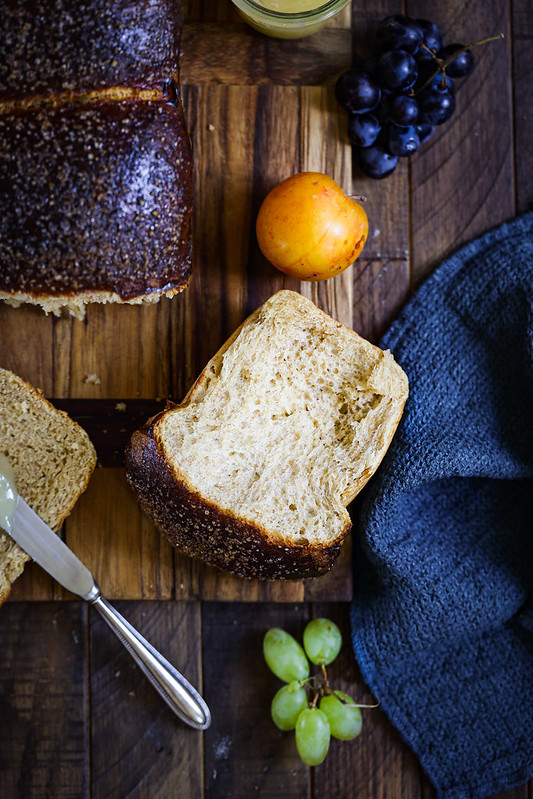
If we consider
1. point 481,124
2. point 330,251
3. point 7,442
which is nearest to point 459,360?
point 330,251

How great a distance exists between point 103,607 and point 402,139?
4.06ft

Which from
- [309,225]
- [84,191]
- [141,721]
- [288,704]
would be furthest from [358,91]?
[141,721]

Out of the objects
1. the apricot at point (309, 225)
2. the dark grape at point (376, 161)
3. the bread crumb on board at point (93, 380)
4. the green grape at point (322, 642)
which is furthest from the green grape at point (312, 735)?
the dark grape at point (376, 161)

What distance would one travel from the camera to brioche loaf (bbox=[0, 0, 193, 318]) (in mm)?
1291

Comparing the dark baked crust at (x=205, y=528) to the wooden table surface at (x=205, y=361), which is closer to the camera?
the dark baked crust at (x=205, y=528)

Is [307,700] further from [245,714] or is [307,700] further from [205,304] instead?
[205,304]

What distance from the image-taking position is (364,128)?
1489mm

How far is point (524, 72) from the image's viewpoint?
1670 millimetres

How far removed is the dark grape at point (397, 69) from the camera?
142cm

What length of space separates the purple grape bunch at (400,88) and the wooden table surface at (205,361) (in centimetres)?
8

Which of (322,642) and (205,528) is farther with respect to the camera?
(322,642)

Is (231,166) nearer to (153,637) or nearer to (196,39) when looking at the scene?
(196,39)

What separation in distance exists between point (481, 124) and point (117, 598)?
1.45 m

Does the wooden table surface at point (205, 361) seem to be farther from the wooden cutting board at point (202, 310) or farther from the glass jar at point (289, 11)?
Result: the glass jar at point (289, 11)
